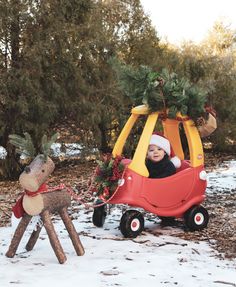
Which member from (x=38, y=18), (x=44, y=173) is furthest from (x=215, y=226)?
(x=38, y=18)

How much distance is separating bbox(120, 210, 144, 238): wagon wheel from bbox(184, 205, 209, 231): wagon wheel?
0.61 m

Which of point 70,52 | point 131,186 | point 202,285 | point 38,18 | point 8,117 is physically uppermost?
point 38,18

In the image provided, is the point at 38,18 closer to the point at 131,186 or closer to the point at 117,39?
the point at 117,39

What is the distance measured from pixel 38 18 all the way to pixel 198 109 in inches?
216

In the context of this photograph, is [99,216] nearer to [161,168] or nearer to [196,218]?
[161,168]

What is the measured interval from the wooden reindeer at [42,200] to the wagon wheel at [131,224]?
30.0 inches

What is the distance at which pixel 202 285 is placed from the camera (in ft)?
12.0

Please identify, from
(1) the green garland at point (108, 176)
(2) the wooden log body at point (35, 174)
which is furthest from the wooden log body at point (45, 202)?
(1) the green garland at point (108, 176)

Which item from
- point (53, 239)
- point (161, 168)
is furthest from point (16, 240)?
point (161, 168)

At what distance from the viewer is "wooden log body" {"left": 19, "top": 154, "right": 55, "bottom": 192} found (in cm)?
398

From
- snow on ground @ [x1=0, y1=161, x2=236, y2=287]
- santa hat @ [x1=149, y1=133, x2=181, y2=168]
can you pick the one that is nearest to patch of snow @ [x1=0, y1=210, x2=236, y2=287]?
snow on ground @ [x1=0, y1=161, x2=236, y2=287]

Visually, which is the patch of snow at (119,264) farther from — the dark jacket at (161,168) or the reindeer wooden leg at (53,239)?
the dark jacket at (161,168)

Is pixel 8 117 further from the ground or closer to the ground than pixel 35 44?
closer to the ground

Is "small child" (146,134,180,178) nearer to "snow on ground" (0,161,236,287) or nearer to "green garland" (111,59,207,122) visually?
"green garland" (111,59,207,122)
